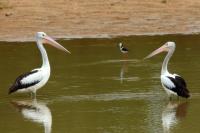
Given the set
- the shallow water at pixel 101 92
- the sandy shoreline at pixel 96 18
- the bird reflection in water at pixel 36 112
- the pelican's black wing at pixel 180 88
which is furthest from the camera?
the sandy shoreline at pixel 96 18

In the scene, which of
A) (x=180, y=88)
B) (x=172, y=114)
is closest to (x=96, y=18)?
(x=180, y=88)

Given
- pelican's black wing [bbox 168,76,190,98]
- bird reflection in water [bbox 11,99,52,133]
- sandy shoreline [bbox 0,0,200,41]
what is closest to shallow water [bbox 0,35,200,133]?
bird reflection in water [bbox 11,99,52,133]

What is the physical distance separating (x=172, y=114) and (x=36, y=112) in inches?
78.1

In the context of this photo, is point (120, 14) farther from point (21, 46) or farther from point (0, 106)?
point (0, 106)

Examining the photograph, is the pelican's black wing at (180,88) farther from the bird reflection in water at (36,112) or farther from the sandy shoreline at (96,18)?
the sandy shoreline at (96,18)

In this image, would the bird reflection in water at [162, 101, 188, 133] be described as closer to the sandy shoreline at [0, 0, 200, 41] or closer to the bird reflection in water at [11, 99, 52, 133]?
the bird reflection in water at [11, 99, 52, 133]

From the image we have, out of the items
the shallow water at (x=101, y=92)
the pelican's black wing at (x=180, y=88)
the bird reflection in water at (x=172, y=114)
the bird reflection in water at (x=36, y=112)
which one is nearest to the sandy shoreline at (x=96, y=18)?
the shallow water at (x=101, y=92)

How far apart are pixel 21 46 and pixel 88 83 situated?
5.13 meters

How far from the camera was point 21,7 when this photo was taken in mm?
22297

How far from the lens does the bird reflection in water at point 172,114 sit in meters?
10.8

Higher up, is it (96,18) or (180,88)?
(180,88)

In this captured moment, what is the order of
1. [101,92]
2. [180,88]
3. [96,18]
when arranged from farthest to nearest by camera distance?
[96,18] < [101,92] < [180,88]

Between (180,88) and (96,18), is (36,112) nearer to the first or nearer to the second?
(180,88)

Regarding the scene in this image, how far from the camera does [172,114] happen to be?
11578mm
